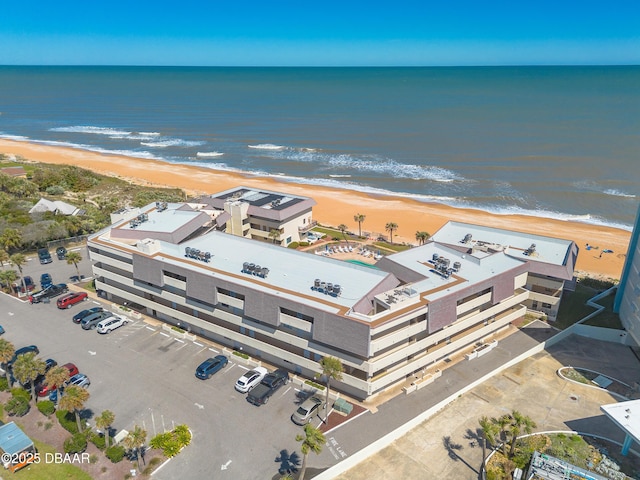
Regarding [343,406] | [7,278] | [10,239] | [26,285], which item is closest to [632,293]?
[343,406]

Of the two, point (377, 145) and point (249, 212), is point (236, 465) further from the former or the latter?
point (377, 145)

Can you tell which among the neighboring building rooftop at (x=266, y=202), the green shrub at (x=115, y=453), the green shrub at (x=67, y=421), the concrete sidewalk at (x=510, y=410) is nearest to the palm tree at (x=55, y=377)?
the green shrub at (x=67, y=421)

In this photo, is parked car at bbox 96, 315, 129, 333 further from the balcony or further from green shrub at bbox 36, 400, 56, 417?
the balcony

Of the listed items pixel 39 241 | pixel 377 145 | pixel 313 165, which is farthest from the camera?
pixel 377 145

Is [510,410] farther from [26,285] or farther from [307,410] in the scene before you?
[26,285]

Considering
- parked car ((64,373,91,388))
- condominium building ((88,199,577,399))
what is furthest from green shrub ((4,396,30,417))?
condominium building ((88,199,577,399))

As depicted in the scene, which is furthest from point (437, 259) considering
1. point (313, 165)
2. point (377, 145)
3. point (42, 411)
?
point (377, 145)

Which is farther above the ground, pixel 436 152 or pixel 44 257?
pixel 436 152
